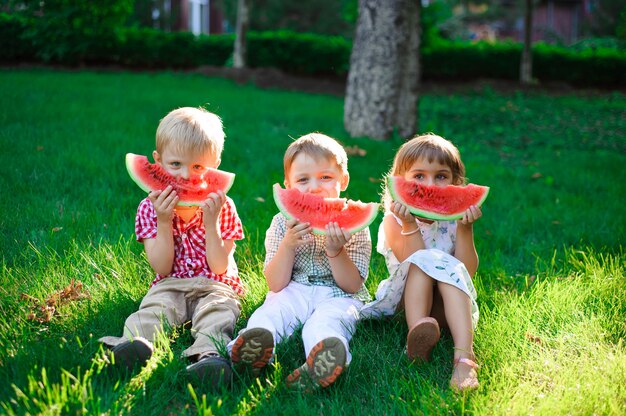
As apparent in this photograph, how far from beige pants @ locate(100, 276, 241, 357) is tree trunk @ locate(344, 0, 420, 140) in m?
5.58

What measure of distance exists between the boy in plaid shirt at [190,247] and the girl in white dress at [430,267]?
2.53ft

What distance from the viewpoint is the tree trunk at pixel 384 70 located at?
826 centimetres

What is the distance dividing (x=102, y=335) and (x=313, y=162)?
132cm

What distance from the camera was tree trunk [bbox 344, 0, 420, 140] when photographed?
826 cm

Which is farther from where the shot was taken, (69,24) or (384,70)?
(69,24)

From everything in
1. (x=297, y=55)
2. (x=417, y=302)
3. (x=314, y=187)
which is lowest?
(x=417, y=302)

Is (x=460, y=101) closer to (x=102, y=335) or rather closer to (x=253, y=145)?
(x=253, y=145)

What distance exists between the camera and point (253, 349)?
264 cm

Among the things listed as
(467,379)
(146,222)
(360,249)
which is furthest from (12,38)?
(467,379)

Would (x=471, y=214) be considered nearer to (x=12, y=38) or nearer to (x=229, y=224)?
(x=229, y=224)

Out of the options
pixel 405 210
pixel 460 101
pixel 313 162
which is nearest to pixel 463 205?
pixel 405 210

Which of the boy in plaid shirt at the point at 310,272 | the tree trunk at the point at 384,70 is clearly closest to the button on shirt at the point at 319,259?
the boy in plaid shirt at the point at 310,272

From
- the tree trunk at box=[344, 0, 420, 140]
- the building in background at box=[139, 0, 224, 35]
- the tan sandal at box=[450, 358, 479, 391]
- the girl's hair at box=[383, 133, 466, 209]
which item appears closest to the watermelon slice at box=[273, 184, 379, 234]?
the girl's hair at box=[383, 133, 466, 209]

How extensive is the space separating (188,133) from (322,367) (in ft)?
4.51
